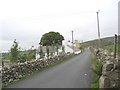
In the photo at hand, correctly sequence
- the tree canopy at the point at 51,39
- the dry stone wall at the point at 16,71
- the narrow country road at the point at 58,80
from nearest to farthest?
1. the narrow country road at the point at 58,80
2. the dry stone wall at the point at 16,71
3. the tree canopy at the point at 51,39

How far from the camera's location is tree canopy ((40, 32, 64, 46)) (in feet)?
243

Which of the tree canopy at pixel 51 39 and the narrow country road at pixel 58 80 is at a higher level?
the tree canopy at pixel 51 39

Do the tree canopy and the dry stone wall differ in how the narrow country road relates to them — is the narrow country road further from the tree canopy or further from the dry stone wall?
the tree canopy

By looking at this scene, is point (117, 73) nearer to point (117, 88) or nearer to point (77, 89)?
point (117, 88)

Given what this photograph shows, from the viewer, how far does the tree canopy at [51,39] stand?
74.1m

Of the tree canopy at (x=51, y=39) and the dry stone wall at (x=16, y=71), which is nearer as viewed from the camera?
the dry stone wall at (x=16, y=71)

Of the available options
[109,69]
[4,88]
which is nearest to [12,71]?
[4,88]

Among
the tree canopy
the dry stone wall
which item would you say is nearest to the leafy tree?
the dry stone wall

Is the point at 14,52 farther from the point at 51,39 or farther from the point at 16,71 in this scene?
the point at 51,39

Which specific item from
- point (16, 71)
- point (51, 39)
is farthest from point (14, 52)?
point (51, 39)

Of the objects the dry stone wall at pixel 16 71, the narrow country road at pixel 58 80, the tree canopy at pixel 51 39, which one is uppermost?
the tree canopy at pixel 51 39

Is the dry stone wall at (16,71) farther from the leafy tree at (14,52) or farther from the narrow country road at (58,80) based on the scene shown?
the leafy tree at (14,52)

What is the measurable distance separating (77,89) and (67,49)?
301 feet

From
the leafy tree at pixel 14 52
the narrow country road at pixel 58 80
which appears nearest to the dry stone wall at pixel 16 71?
the narrow country road at pixel 58 80
